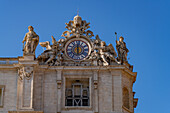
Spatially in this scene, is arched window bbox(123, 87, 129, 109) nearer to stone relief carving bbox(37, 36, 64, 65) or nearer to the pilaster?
stone relief carving bbox(37, 36, 64, 65)

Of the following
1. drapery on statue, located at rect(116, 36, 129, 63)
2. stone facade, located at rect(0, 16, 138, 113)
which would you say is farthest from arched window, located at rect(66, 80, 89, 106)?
drapery on statue, located at rect(116, 36, 129, 63)

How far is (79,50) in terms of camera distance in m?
48.7

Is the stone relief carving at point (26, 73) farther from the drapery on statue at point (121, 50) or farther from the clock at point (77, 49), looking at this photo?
the drapery on statue at point (121, 50)

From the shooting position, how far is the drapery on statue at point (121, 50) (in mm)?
48806

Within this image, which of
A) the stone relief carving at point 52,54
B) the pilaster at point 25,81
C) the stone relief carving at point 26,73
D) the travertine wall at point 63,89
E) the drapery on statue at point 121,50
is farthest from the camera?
the drapery on statue at point 121,50

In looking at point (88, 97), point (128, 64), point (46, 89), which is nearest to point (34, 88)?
point (46, 89)

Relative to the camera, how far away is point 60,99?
46.8 meters

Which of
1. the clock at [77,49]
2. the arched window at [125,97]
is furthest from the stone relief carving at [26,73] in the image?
the arched window at [125,97]

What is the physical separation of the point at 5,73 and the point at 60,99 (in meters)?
4.46

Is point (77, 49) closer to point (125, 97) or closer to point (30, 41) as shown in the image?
point (30, 41)

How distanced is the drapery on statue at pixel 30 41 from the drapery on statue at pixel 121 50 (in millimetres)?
6051

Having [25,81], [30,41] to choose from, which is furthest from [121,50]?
→ [25,81]

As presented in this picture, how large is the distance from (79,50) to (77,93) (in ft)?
10.5

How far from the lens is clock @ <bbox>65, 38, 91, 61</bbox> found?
48.5m
